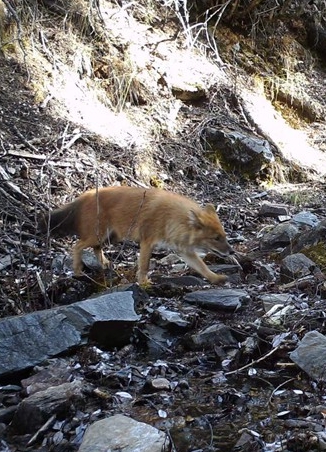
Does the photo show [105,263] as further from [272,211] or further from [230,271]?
[272,211]

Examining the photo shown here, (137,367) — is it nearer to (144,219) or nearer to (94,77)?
(144,219)

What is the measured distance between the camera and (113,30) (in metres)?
12.0

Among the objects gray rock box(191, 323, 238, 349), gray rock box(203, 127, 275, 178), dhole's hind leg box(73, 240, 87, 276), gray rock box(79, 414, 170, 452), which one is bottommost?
gray rock box(203, 127, 275, 178)

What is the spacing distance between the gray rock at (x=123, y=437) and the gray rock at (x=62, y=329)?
3.38ft

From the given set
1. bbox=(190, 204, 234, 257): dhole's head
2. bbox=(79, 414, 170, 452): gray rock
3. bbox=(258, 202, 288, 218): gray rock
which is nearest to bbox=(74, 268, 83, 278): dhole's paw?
bbox=(190, 204, 234, 257): dhole's head

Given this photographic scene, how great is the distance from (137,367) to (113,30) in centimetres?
889

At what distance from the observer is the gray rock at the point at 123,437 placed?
3182 mm

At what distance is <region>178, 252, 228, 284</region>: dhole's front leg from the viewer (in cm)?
659

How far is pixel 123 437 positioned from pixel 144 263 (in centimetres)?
352

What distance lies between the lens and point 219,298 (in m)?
5.53

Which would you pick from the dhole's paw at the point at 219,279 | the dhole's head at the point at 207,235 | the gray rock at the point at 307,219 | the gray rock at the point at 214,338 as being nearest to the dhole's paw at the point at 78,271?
the dhole's head at the point at 207,235

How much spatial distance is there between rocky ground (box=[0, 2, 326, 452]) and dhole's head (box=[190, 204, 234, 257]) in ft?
0.82

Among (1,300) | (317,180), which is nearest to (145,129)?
(317,180)

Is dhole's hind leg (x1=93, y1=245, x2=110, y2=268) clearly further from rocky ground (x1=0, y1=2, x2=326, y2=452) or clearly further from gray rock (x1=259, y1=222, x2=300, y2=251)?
gray rock (x1=259, y1=222, x2=300, y2=251)
